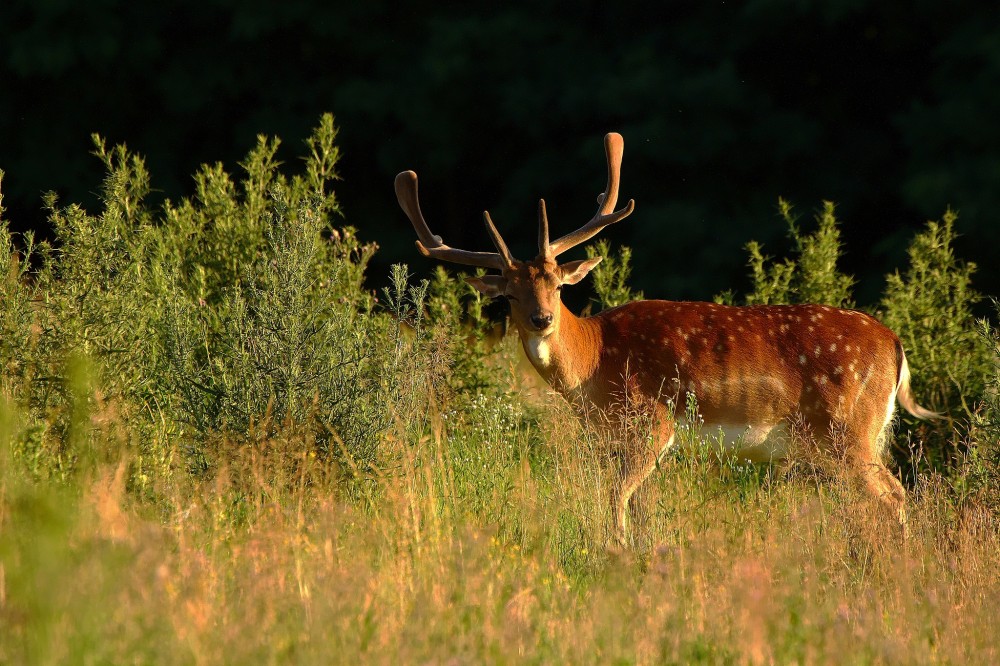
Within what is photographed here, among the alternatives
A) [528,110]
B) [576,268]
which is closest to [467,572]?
[576,268]

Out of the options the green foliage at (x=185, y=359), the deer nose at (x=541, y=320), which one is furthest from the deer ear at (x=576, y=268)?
the green foliage at (x=185, y=359)

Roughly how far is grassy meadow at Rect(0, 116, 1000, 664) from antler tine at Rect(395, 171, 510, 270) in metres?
0.43

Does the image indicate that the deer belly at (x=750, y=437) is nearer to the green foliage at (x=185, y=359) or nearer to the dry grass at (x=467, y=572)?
the dry grass at (x=467, y=572)

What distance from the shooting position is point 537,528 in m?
4.48

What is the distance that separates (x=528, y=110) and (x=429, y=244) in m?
6.53

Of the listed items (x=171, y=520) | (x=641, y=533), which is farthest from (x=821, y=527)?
(x=171, y=520)

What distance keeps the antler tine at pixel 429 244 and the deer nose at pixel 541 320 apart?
1.25ft

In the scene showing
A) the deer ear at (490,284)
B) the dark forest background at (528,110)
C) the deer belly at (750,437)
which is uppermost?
the dark forest background at (528,110)

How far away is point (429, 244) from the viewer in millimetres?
6840

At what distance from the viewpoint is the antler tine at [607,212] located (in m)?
6.40

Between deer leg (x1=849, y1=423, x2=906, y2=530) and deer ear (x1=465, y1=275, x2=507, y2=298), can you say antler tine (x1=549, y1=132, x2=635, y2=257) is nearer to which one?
deer ear (x1=465, y1=275, x2=507, y2=298)

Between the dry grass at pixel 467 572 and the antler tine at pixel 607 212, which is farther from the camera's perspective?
the antler tine at pixel 607 212

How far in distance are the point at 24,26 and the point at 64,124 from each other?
1.14m

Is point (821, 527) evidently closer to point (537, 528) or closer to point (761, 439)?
point (537, 528)
